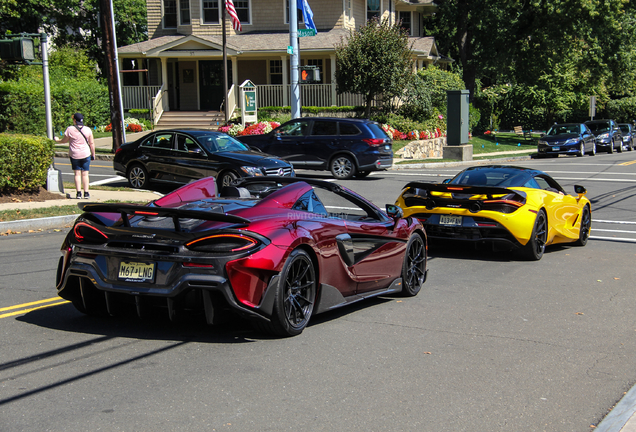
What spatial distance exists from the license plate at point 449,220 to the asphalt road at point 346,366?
171cm

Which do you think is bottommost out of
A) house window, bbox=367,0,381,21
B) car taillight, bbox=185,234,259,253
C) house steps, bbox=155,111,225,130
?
car taillight, bbox=185,234,259,253

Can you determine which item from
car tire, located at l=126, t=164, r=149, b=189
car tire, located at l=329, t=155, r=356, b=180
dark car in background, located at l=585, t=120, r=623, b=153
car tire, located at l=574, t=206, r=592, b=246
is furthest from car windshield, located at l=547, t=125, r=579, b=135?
car tire, located at l=574, t=206, r=592, b=246

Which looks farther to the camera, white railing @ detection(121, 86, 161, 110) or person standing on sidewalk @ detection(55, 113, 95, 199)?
white railing @ detection(121, 86, 161, 110)

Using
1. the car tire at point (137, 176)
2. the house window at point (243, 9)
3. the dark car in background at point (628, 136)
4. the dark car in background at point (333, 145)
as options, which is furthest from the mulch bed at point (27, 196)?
the dark car in background at point (628, 136)

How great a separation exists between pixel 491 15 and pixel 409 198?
35695 millimetres

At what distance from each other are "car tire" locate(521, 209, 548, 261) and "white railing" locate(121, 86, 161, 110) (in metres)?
30.4

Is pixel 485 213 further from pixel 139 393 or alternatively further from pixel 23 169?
pixel 23 169

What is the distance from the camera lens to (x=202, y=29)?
125ft

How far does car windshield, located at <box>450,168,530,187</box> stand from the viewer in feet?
34.9

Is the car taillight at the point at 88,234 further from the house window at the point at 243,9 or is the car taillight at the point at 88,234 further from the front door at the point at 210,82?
the house window at the point at 243,9

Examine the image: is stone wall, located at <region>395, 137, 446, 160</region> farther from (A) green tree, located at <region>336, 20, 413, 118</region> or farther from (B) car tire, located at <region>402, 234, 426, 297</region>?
(B) car tire, located at <region>402, 234, 426, 297</region>

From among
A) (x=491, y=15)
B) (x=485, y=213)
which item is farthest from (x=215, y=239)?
(x=491, y=15)

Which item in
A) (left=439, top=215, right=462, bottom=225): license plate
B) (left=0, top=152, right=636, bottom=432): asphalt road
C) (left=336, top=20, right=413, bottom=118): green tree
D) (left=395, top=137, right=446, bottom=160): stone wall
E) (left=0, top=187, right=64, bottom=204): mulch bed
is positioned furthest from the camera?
(left=336, top=20, right=413, bottom=118): green tree

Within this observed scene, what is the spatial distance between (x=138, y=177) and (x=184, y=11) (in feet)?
79.1
